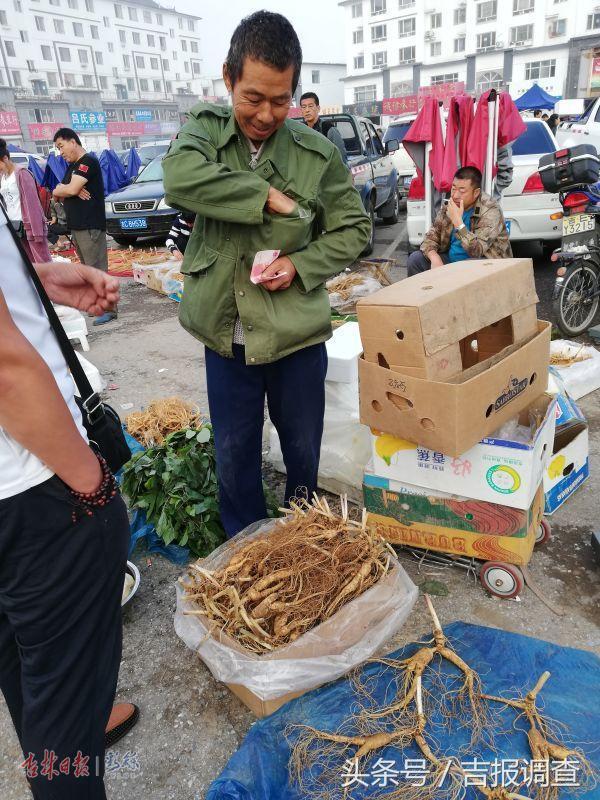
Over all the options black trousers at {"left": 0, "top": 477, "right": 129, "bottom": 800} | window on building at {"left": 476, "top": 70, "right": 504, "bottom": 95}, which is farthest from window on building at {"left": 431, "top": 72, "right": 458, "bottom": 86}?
black trousers at {"left": 0, "top": 477, "right": 129, "bottom": 800}

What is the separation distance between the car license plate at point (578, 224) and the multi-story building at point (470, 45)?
129 feet

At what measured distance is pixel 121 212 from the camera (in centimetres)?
985

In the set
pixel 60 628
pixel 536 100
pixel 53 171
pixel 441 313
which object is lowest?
pixel 60 628

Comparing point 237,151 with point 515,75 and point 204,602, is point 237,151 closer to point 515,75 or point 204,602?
point 204,602

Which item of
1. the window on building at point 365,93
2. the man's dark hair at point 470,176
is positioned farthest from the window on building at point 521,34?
the man's dark hair at point 470,176

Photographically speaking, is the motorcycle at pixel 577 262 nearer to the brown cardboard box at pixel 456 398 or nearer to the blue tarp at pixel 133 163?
the brown cardboard box at pixel 456 398

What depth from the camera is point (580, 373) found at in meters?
3.91

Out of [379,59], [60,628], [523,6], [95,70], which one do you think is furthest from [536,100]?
[95,70]

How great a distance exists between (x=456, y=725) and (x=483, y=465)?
36.8 inches

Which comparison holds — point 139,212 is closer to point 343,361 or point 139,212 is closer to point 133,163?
point 133,163

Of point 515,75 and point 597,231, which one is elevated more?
point 515,75

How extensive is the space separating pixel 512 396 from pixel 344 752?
1419mm

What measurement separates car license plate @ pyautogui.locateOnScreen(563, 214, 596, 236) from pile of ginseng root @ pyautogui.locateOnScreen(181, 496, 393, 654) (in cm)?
367

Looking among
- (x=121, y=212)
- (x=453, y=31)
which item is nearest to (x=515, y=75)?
(x=453, y=31)
